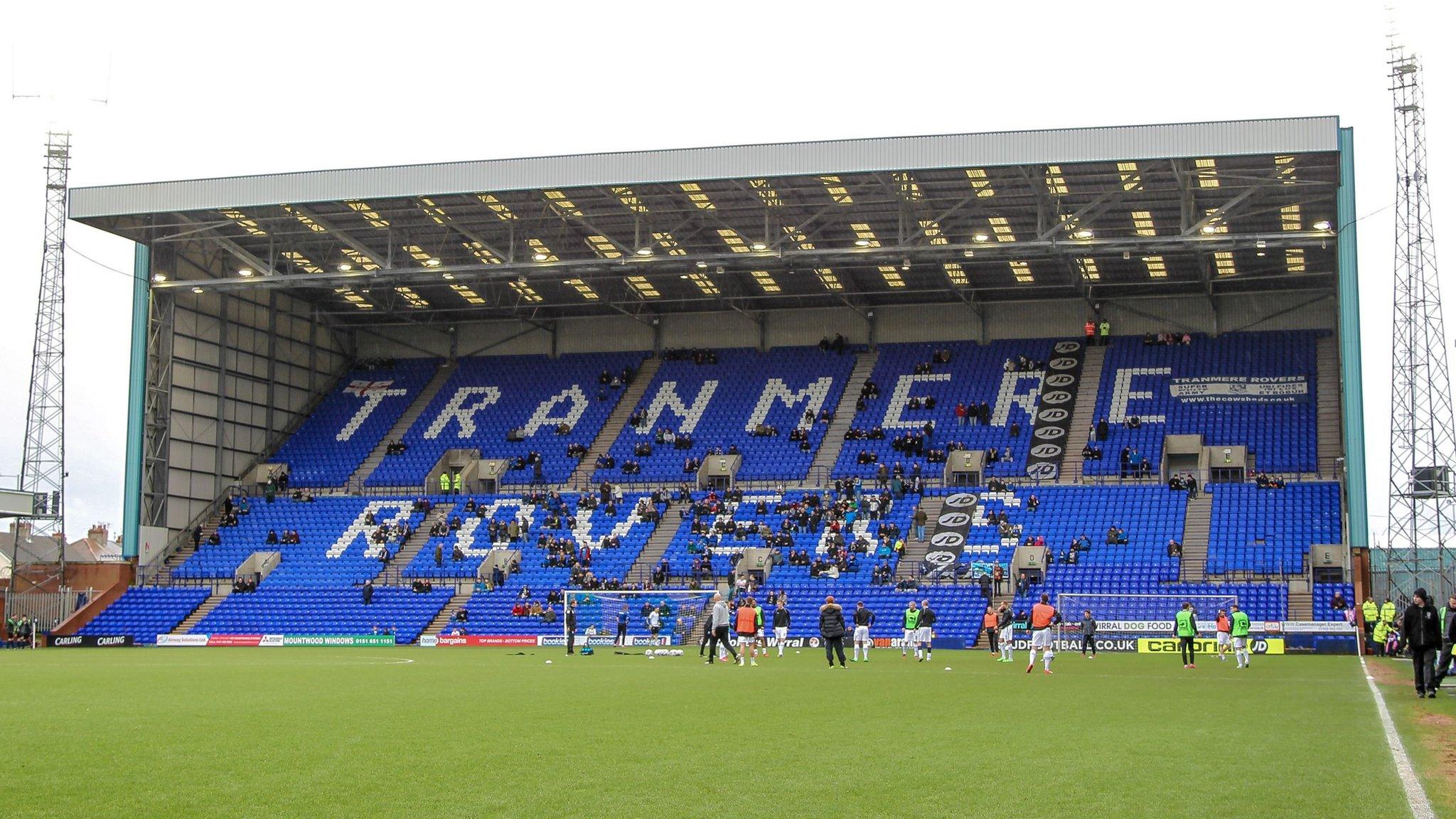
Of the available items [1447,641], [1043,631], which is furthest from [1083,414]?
[1447,641]

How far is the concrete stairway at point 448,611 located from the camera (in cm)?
5119

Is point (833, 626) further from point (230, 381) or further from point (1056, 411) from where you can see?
point (230, 381)

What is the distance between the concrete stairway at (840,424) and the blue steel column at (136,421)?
86.3ft

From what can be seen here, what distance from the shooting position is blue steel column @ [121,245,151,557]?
57.6m

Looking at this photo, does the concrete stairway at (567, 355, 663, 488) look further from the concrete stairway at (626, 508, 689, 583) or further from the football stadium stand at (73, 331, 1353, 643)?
the concrete stairway at (626, 508, 689, 583)

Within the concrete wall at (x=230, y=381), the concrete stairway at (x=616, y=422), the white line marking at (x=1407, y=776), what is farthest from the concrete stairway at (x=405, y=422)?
the white line marking at (x=1407, y=776)

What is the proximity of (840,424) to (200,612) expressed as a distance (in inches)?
1035

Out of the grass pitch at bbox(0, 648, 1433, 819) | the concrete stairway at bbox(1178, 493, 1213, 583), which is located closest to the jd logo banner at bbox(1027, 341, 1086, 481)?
the concrete stairway at bbox(1178, 493, 1213, 583)

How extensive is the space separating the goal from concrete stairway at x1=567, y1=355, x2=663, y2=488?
2426 cm

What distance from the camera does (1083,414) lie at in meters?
58.6

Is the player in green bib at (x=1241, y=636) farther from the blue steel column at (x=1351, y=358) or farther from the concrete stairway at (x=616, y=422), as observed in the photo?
the concrete stairway at (x=616, y=422)

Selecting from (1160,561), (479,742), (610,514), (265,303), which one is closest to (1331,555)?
(1160,561)

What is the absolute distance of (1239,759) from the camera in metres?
12.4

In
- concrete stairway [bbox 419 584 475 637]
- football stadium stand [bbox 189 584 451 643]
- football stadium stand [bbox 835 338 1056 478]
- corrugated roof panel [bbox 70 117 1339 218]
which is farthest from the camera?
football stadium stand [bbox 835 338 1056 478]
